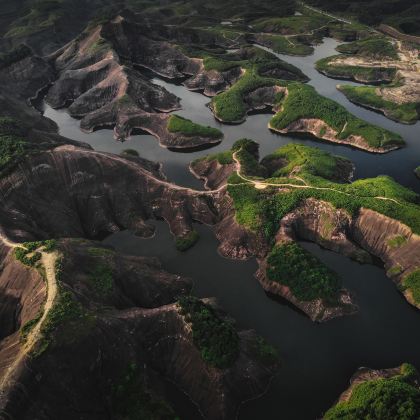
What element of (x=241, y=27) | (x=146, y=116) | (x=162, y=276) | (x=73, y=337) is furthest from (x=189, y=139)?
(x=241, y=27)

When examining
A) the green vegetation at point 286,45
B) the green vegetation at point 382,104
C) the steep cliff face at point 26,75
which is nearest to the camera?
the green vegetation at point 382,104

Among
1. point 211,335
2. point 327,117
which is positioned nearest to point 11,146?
point 211,335

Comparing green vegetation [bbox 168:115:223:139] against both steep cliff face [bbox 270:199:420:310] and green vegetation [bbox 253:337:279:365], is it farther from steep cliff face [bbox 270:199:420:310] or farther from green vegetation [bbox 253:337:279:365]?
green vegetation [bbox 253:337:279:365]

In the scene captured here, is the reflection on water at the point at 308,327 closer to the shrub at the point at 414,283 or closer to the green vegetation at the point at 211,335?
the shrub at the point at 414,283

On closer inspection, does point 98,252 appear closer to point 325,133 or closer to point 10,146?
point 10,146

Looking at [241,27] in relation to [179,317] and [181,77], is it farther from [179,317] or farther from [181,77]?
[179,317]

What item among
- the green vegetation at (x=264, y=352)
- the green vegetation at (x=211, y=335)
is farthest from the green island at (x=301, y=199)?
the green vegetation at (x=211, y=335)

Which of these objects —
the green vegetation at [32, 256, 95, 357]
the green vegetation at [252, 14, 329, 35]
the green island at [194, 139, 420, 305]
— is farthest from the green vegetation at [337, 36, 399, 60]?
the green vegetation at [32, 256, 95, 357]
